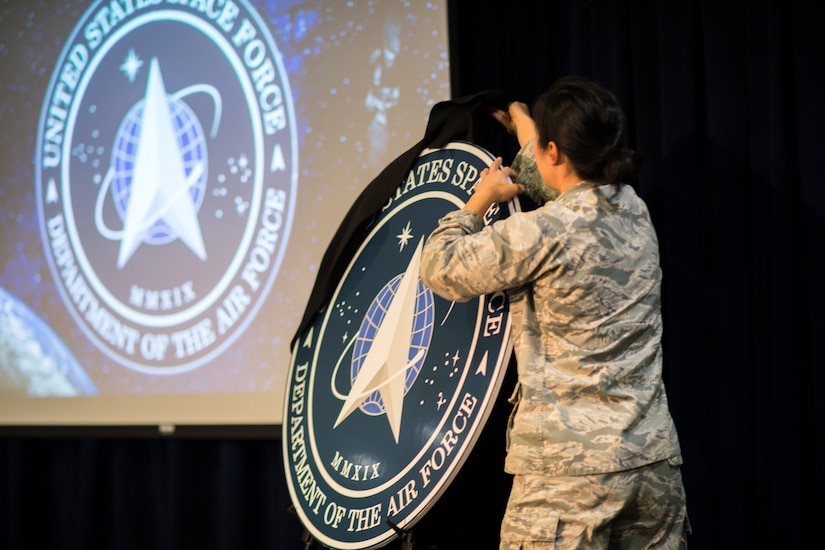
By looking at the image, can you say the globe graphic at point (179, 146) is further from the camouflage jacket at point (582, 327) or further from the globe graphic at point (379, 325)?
the camouflage jacket at point (582, 327)

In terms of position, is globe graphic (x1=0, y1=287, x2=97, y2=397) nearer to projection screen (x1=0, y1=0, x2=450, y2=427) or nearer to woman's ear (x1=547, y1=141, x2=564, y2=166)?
projection screen (x1=0, y1=0, x2=450, y2=427)

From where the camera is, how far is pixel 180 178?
2.93 m

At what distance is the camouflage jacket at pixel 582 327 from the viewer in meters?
1.43

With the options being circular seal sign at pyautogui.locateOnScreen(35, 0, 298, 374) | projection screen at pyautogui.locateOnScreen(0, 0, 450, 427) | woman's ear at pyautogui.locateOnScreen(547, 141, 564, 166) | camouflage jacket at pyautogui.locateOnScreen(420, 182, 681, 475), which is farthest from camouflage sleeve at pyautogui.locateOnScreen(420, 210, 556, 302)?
circular seal sign at pyautogui.locateOnScreen(35, 0, 298, 374)

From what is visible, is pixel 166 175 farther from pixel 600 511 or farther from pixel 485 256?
pixel 600 511

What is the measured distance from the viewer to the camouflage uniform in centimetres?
142

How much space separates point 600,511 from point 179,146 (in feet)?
6.76

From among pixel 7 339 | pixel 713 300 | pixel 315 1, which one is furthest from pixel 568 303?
pixel 7 339

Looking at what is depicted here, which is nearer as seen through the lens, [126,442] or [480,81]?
[480,81]

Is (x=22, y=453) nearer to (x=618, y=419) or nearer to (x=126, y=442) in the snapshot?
(x=126, y=442)

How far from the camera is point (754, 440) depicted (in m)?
2.13

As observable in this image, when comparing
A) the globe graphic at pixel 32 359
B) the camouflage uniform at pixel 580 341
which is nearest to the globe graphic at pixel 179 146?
the globe graphic at pixel 32 359

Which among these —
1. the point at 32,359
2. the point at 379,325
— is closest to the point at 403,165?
the point at 379,325

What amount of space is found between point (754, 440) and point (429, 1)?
1521 millimetres
